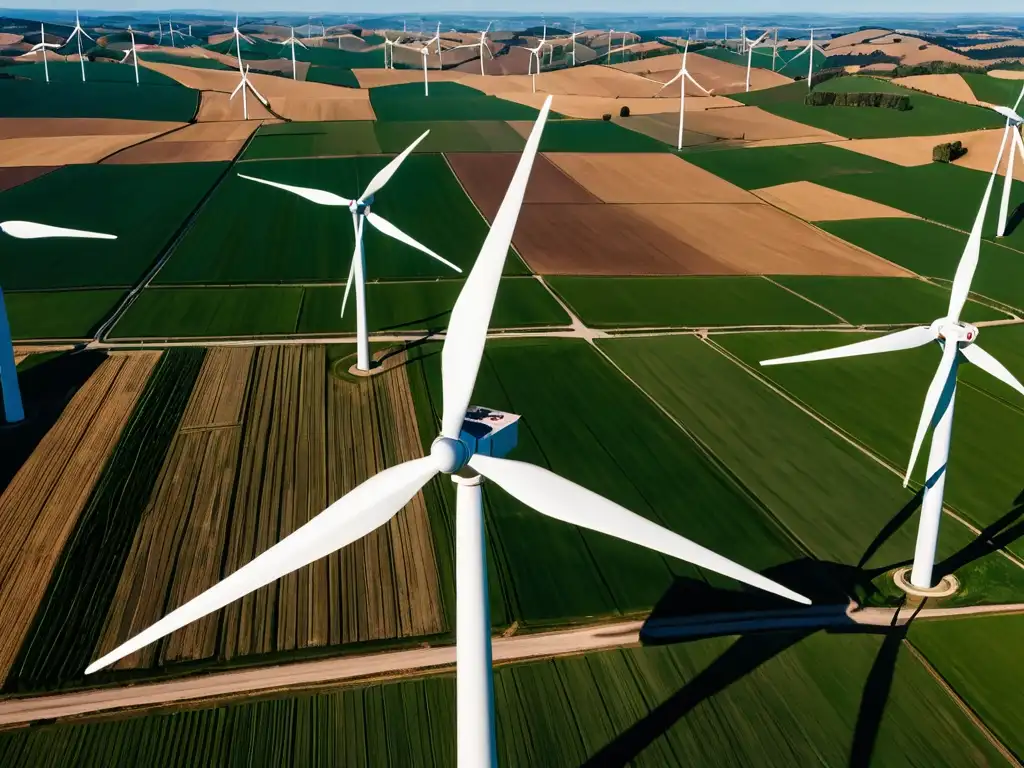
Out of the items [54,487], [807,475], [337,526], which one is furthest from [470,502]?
[54,487]

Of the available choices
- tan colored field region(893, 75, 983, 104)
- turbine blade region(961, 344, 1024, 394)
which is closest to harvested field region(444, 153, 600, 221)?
turbine blade region(961, 344, 1024, 394)

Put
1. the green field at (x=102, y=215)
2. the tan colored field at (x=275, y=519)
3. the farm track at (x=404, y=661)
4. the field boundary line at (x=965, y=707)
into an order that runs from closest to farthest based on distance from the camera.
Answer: the field boundary line at (x=965, y=707)
the farm track at (x=404, y=661)
the tan colored field at (x=275, y=519)
the green field at (x=102, y=215)

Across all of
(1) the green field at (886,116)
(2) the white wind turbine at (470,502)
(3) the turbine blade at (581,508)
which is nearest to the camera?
(2) the white wind turbine at (470,502)

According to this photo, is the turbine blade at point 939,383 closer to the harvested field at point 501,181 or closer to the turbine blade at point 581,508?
the turbine blade at point 581,508

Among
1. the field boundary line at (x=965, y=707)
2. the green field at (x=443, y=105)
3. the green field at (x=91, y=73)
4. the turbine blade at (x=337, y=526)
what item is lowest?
the field boundary line at (x=965, y=707)

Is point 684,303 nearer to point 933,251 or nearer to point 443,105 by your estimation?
point 933,251

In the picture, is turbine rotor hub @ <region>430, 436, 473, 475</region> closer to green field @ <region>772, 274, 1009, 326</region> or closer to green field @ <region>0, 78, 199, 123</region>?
green field @ <region>772, 274, 1009, 326</region>

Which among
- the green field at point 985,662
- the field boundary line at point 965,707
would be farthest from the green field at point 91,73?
the field boundary line at point 965,707
